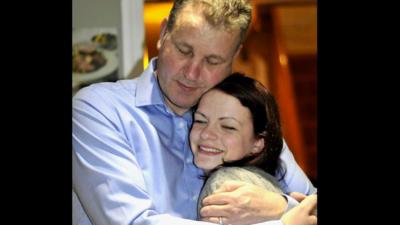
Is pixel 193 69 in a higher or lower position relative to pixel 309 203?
higher

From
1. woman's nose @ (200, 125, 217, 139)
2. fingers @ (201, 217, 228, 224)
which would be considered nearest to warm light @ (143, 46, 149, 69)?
woman's nose @ (200, 125, 217, 139)

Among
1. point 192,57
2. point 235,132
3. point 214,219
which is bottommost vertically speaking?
point 214,219

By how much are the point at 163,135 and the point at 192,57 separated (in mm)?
127

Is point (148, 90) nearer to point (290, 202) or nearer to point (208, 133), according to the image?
point (208, 133)

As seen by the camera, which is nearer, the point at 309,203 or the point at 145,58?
the point at 309,203

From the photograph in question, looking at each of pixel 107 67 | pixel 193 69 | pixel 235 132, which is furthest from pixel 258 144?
pixel 107 67

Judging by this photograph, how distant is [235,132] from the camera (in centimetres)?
98

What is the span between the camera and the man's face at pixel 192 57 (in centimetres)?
96

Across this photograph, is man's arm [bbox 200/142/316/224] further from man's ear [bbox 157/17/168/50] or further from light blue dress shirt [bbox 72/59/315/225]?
man's ear [bbox 157/17/168/50]

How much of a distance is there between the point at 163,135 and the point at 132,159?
0.07 meters
